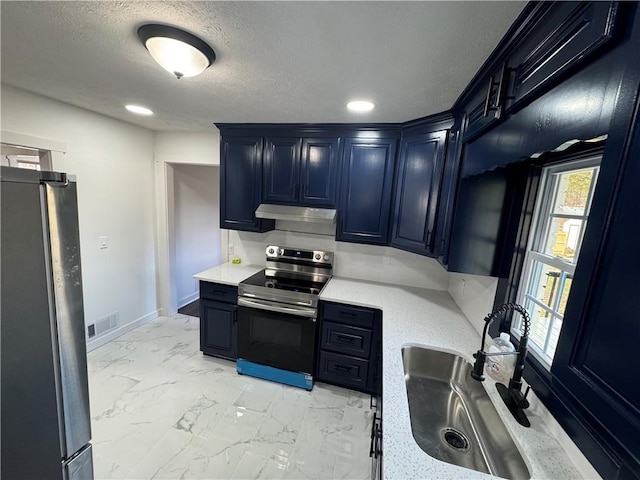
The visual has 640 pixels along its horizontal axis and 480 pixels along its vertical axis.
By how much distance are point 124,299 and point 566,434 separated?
3815 millimetres

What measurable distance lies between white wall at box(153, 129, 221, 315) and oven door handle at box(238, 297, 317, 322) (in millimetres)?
1196

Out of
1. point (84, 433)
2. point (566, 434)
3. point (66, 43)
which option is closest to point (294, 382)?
point (84, 433)

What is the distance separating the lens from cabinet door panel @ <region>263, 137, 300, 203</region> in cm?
250

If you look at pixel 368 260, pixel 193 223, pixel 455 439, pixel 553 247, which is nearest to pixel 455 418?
pixel 455 439

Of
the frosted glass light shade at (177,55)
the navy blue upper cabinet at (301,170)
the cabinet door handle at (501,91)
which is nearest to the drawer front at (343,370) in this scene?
the navy blue upper cabinet at (301,170)

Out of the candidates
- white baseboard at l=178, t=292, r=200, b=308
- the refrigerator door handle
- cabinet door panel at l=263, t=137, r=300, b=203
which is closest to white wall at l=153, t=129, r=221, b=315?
white baseboard at l=178, t=292, r=200, b=308

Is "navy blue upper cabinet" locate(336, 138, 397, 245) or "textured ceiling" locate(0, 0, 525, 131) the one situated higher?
"textured ceiling" locate(0, 0, 525, 131)

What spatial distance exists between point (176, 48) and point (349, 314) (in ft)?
6.72

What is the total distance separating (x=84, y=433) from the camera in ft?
2.68

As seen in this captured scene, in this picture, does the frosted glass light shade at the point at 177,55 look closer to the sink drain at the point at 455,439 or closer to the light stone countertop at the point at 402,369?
the light stone countertop at the point at 402,369

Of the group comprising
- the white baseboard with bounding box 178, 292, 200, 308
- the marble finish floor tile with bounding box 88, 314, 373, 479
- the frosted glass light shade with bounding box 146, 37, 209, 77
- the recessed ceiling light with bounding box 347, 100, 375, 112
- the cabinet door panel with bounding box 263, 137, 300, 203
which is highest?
the recessed ceiling light with bounding box 347, 100, 375, 112

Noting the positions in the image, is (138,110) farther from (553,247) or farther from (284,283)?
(553,247)

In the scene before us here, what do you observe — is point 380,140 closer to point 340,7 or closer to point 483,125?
point 483,125

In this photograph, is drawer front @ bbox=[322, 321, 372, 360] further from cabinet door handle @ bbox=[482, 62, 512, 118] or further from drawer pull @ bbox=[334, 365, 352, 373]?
cabinet door handle @ bbox=[482, 62, 512, 118]
